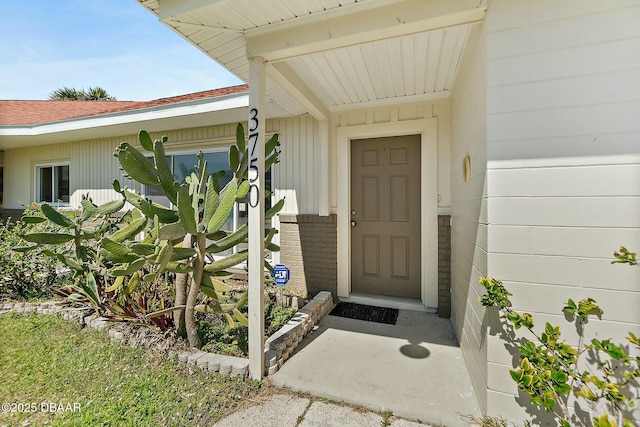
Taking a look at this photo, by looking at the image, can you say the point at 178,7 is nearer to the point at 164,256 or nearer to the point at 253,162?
the point at 253,162

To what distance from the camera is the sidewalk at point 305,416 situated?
178 centimetres

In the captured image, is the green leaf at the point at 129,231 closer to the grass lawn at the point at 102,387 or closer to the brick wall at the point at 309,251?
the grass lawn at the point at 102,387

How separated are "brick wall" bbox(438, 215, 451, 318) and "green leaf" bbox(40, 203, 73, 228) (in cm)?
437

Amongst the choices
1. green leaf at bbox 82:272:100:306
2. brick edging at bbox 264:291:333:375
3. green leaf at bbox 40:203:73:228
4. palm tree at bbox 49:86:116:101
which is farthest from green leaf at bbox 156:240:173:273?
palm tree at bbox 49:86:116:101

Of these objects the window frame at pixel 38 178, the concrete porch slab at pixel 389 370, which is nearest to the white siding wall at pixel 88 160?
the window frame at pixel 38 178

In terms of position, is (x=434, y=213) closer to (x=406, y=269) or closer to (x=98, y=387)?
(x=406, y=269)

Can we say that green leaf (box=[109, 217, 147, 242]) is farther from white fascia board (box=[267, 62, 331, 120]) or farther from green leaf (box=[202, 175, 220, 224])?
white fascia board (box=[267, 62, 331, 120])

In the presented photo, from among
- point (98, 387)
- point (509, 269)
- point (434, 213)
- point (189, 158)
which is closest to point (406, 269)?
point (434, 213)

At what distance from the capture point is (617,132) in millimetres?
1489

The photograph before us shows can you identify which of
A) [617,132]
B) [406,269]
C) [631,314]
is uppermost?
[617,132]

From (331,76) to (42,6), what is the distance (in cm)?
487

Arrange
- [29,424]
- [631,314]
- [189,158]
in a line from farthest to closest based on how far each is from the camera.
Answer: [189,158] → [29,424] → [631,314]

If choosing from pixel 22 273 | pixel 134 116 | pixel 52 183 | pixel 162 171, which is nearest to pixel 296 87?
pixel 162 171

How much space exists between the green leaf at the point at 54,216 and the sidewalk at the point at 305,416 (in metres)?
2.81
